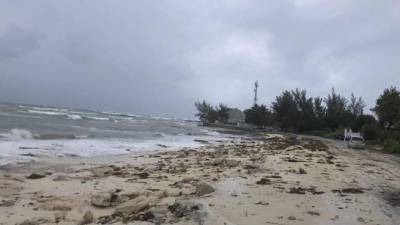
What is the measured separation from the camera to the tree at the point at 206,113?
127062 mm

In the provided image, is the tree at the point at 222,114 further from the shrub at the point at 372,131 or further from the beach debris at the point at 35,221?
the beach debris at the point at 35,221

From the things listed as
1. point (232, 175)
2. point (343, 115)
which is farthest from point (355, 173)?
point (343, 115)

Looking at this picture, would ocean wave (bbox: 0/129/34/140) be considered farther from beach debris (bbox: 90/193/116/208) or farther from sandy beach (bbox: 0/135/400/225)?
beach debris (bbox: 90/193/116/208)

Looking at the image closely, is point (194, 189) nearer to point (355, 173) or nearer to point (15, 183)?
point (15, 183)

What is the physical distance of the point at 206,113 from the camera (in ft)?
427

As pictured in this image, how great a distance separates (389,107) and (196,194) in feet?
144

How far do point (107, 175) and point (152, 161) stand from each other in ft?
18.7

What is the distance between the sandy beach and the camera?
28.3 ft

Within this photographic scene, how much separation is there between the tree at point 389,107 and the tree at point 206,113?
73030 mm

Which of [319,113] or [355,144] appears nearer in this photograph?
[355,144]

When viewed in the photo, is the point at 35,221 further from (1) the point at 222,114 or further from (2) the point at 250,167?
(1) the point at 222,114

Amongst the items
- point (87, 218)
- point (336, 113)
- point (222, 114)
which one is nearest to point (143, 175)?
point (87, 218)

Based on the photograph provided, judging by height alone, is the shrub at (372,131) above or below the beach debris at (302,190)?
above

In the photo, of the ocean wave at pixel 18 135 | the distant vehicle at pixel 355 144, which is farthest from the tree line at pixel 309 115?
the ocean wave at pixel 18 135
